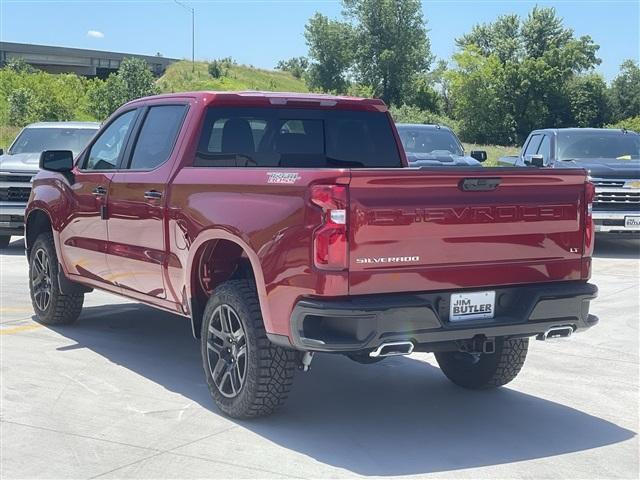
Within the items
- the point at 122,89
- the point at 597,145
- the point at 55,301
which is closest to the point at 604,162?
the point at 597,145

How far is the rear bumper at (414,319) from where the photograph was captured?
15.4 feet

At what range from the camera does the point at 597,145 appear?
15.0m

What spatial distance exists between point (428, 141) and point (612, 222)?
4122 millimetres

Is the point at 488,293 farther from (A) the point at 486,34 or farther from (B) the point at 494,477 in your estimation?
(A) the point at 486,34

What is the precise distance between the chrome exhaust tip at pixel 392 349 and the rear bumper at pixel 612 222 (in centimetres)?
960

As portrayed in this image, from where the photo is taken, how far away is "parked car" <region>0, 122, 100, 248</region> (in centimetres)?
1335

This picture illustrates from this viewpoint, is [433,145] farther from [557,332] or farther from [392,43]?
[392,43]

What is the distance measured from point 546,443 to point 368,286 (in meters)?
1.46

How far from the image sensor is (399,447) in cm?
511

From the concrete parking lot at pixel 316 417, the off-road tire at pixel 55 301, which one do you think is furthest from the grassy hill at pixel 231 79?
the concrete parking lot at pixel 316 417

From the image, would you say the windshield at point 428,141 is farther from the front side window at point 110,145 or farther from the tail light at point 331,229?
the tail light at point 331,229

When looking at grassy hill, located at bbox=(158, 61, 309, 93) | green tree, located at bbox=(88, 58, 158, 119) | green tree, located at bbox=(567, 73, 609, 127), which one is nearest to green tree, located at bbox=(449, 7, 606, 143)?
green tree, located at bbox=(567, 73, 609, 127)

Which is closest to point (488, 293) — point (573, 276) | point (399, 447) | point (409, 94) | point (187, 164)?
point (573, 276)

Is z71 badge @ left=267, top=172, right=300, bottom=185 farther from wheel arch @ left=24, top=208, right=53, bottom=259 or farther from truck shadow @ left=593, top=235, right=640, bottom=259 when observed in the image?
truck shadow @ left=593, top=235, right=640, bottom=259
